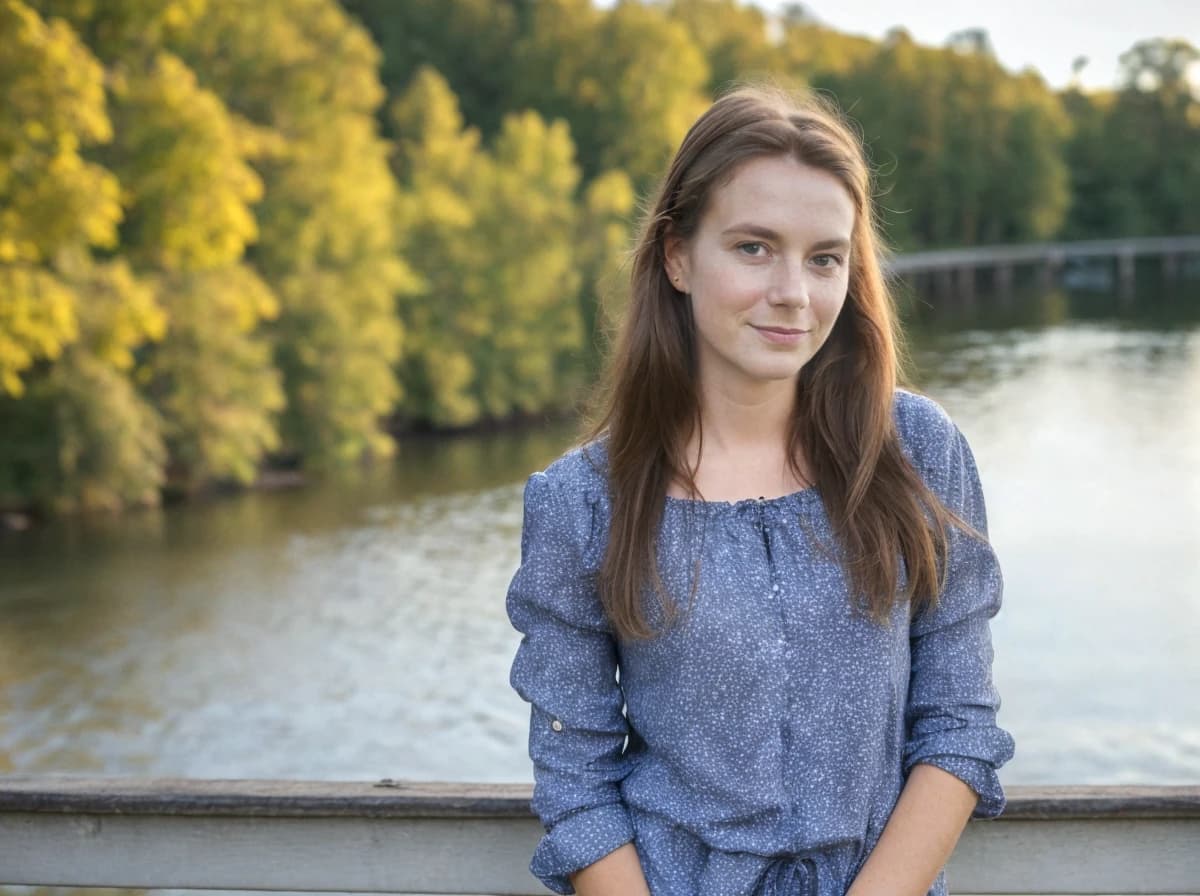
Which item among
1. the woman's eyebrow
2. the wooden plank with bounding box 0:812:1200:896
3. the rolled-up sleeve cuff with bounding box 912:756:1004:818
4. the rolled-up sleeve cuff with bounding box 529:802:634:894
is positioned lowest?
the wooden plank with bounding box 0:812:1200:896

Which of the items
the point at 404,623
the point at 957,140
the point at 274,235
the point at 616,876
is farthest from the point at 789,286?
the point at 957,140

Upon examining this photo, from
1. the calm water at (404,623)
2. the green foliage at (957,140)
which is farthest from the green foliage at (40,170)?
the green foliage at (957,140)

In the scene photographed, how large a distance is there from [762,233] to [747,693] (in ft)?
1.92

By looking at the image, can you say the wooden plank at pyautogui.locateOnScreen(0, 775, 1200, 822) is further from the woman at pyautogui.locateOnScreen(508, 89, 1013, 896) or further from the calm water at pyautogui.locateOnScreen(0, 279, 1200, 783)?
the calm water at pyautogui.locateOnScreen(0, 279, 1200, 783)

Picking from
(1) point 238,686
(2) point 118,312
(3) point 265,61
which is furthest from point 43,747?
(3) point 265,61

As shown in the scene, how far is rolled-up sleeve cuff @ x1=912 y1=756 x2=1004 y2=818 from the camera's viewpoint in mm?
1869

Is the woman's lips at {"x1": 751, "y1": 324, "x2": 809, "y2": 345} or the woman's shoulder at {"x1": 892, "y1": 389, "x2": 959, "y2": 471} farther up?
the woman's lips at {"x1": 751, "y1": 324, "x2": 809, "y2": 345}

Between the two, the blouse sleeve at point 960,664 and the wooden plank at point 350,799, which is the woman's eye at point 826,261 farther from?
the wooden plank at point 350,799

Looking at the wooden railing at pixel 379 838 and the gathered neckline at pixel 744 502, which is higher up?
the gathered neckline at pixel 744 502

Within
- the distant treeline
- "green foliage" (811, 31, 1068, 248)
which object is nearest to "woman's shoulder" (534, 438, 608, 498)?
the distant treeline

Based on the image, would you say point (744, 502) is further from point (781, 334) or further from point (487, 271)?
point (487, 271)

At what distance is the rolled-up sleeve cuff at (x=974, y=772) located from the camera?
187cm

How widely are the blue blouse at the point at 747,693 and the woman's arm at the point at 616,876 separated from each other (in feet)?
0.05

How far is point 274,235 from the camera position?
73.7 feet
